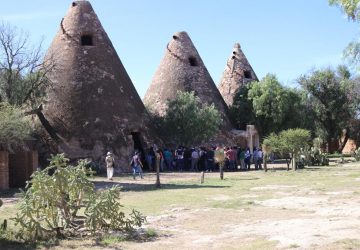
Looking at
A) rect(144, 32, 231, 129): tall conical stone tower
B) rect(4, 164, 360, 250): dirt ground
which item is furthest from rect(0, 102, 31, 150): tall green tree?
rect(144, 32, 231, 129): tall conical stone tower

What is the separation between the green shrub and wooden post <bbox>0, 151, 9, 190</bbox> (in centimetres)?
855

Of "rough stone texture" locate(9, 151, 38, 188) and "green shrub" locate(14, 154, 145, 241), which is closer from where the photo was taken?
"green shrub" locate(14, 154, 145, 241)

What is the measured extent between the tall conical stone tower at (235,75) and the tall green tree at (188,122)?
25.1 ft

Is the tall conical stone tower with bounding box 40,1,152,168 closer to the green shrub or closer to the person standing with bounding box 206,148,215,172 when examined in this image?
the person standing with bounding box 206,148,215,172

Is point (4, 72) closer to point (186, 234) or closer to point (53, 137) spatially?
point (53, 137)

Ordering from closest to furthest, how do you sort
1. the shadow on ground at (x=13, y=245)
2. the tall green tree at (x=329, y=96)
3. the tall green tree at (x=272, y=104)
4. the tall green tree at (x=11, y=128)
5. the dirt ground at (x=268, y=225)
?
the dirt ground at (x=268, y=225)
the shadow on ground at (x=13, y=245)
the tall green tree at (x=11, y=128)
the tall green tree at (x=272, y=104)
the tall green tree at (x=329, y=96)

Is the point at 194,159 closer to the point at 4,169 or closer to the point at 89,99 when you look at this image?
the point at 89,99

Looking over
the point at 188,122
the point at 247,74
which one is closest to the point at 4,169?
the point at 188,122

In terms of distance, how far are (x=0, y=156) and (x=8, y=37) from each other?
7.93 m

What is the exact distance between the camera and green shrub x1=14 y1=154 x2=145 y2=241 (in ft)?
26.7

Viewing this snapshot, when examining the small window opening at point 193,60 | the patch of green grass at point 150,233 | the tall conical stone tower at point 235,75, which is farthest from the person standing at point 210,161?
the patch of green grass at point 150,233

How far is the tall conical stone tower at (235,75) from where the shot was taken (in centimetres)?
3694

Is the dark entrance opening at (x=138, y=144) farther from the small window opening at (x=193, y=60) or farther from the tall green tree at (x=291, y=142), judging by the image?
the small window opening at (x=193, y=60)

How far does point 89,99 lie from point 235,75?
14228 mm
